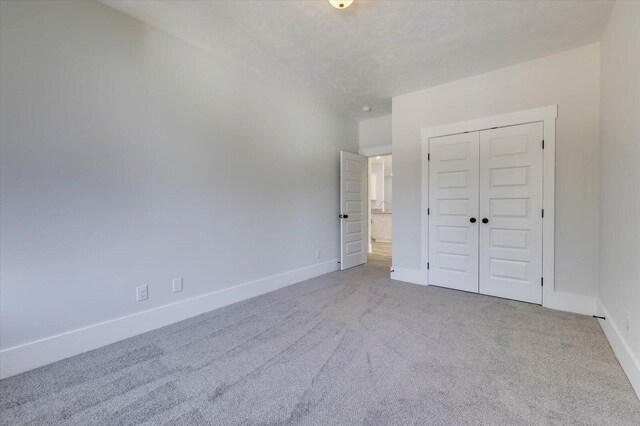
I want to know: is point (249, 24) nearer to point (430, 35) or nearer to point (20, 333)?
point (430, 35)

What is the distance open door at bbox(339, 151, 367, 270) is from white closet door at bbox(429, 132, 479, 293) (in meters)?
1.47

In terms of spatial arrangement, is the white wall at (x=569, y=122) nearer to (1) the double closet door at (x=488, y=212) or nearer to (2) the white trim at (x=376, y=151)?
(1) the double closet door at (x=488, y=212)

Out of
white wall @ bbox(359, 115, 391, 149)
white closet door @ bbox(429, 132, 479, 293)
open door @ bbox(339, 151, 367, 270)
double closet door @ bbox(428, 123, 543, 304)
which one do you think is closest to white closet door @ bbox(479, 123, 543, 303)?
double closet door @ bbox(428, 123, 543, 304)

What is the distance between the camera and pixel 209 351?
2.16 m

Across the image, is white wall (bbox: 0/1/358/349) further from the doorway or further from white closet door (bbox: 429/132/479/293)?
the doorway

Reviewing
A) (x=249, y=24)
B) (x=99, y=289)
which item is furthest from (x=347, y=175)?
(x=99, y=289)

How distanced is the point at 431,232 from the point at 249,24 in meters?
3.21

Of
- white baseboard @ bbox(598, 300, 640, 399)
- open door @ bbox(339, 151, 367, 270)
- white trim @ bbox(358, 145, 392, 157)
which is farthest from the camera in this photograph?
white trim @ bbox(358, 145, 392, 157)

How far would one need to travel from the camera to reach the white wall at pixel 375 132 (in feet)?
16.4

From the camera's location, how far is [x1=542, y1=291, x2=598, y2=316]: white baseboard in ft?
9.16

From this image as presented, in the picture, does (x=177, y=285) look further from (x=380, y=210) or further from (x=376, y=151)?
(x=380, y=210)

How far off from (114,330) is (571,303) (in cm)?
438

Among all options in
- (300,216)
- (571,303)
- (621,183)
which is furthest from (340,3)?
(571,303)

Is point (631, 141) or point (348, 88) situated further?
point (348, 88)
